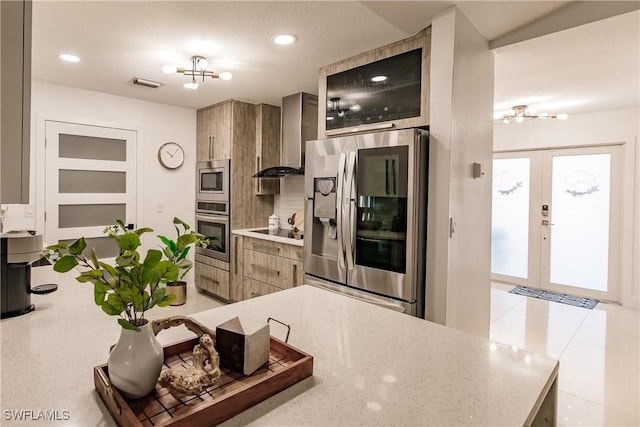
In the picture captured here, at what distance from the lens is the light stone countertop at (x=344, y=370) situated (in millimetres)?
797

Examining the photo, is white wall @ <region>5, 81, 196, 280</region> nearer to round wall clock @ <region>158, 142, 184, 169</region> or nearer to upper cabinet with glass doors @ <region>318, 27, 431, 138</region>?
round wall clock @ <region>158, 142, 184, 169</region>

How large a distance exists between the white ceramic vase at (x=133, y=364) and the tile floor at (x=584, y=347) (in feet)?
8.07

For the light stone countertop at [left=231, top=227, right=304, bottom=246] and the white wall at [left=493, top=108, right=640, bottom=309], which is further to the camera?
the white wall at [left=493, top=108, right=640, bottom=309]

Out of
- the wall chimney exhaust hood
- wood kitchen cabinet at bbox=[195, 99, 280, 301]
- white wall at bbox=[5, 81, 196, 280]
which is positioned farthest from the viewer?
wood kitchen cabinet at bbox=[195, 99, 280, 301]

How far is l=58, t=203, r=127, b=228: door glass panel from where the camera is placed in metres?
3.82

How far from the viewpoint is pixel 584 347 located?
10.5 ft

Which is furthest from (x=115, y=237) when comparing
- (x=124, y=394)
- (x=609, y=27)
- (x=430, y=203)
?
(x=609, y=27)

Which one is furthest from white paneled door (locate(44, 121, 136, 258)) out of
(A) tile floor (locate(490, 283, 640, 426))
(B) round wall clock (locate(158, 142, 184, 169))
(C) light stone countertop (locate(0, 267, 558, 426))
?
(A) tile floor (locate(490, 283, 640, 426))

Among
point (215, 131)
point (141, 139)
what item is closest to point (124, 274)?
point (215, 131)

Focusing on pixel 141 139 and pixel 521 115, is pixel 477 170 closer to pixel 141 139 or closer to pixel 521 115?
pixel 521 115

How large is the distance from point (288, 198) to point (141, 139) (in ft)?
6.34

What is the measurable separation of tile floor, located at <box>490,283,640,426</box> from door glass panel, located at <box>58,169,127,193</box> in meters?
4.41

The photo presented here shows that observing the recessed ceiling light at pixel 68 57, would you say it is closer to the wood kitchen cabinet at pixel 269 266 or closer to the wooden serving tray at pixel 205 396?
the wood kitchen cabinet at pixel 269 266

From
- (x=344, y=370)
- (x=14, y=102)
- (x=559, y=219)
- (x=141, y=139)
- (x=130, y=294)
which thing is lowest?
(x=344, y=370)
